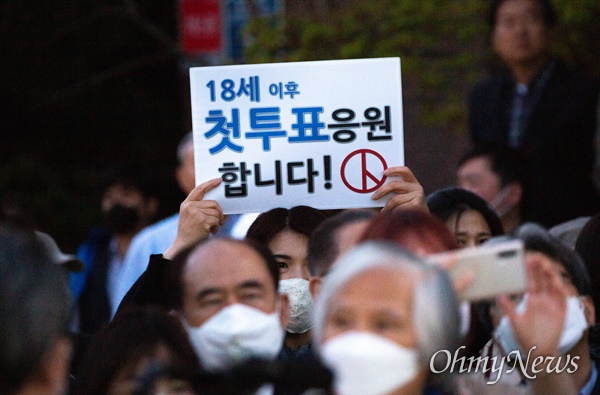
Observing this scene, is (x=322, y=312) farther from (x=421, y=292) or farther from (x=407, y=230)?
(x=407, y=230)

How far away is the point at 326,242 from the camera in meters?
4.04

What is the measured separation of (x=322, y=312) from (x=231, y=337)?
745 mm

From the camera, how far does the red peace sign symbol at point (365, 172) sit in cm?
468

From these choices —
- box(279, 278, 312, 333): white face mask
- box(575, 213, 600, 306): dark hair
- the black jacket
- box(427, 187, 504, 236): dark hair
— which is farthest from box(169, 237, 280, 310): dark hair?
the black jacket

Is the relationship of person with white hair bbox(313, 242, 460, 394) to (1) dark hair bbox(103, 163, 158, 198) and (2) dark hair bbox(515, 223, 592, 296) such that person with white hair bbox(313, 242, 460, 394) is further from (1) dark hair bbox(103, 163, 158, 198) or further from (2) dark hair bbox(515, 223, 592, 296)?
(1) dark hair bbox(103, 163, 158, 198)

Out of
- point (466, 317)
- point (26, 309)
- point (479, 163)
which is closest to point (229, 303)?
point (466, 317)

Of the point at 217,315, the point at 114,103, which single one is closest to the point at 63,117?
the point at 114,103

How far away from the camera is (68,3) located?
13609mm

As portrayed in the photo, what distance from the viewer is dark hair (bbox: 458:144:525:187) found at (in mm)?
6461

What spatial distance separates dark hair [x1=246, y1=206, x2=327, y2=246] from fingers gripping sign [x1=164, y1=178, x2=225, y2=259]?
0.23 m

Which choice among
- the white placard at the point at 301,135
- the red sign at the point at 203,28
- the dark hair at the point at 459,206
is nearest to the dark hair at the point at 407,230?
the white placard at the point at 301,135

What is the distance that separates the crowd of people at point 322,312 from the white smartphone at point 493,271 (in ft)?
0.04

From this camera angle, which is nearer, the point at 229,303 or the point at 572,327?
the point at 229,303

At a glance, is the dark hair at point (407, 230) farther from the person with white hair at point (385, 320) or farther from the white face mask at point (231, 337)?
the white face mask at point (231, 337)
